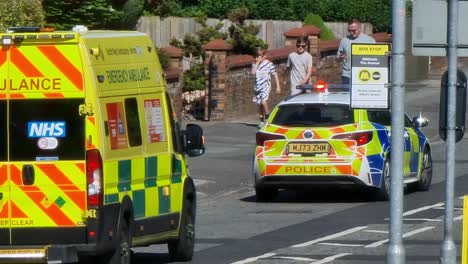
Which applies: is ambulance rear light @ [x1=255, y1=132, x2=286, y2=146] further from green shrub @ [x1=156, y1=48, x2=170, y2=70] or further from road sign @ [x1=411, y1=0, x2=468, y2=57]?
green shrub @ [x1=156, y1=48, x2=170, y2=70]

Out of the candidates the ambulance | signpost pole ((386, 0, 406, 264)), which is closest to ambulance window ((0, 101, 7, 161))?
the ambulance

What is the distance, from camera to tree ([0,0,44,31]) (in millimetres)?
17719

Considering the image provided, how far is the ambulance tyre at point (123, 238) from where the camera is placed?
1205 centimetres

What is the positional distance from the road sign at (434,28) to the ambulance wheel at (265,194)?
8245mm

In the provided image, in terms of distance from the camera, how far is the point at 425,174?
20359 millimetres

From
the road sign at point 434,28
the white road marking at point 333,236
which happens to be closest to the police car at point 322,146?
the white road marking at point 333,236

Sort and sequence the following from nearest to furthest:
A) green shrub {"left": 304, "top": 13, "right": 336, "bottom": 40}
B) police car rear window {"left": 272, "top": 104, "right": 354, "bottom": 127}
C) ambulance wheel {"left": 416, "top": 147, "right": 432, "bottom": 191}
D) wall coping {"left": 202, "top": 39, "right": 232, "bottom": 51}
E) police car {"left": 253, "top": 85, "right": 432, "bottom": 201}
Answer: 1. police car {"left": 253, "top": 85, "right": 432, "bottom": 201}
2. police car rear window {"left": 272, "top": 104, "right": 354, "bottom": 127}
3. ambulance wheel {"left": 416, "top": 147, "right": 432, "bottom": 191}
4. wall coping {"left": 202, "top": 39, "right": 232, "bottom": 51}
5. green shrub {"left": 304, "top": 13, "right": 336, "bottom": 40}

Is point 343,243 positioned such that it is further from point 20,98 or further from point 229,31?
point 229,31

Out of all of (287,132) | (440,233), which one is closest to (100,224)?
(440,233)

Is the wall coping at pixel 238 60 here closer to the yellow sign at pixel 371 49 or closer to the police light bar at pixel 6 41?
the police light bar at pixel 6 41

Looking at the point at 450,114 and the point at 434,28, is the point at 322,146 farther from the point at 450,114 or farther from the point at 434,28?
the point at 450,114

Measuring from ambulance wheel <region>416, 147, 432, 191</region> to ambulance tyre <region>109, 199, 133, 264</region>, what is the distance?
8599mm

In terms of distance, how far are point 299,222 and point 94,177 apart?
6136 mm

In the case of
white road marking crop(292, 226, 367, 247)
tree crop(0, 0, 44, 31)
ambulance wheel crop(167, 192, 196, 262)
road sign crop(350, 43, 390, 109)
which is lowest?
white road marking crop(292, 226, 367, 247)
